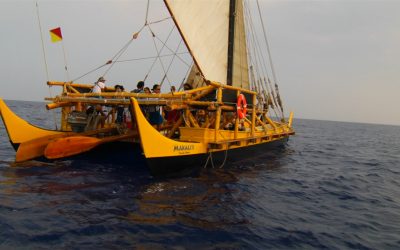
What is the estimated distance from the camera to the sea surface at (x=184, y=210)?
564 centimetres

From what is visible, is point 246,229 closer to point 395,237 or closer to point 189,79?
point 395,237

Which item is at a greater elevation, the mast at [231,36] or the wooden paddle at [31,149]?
the mast at [231,36]

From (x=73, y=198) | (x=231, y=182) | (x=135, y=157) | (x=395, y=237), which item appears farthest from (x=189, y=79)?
(x=395, y=237)

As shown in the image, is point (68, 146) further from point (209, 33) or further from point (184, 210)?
point (209, 33)

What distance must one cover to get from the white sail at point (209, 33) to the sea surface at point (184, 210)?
5.11 meters

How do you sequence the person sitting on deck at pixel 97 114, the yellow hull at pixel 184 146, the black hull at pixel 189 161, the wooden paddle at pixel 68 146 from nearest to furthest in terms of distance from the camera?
the yellow hull at pixel 184 146, the black hull at pixel 189 161, the wooden paddle at pixel 68 146, the person sitting on deck at pixel 97 114

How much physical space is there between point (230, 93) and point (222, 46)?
4.36 m

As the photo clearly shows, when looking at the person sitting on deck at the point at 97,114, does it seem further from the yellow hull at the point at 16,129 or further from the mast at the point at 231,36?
the mast at the point at 231,36

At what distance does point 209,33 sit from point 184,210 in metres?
8.95

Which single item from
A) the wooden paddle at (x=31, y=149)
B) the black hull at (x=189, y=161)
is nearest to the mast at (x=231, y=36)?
the black hull at (x=189, y=161)

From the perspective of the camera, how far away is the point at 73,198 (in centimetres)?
750

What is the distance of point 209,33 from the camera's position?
13562 millimetres

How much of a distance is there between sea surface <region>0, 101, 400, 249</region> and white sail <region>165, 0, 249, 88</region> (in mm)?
5108

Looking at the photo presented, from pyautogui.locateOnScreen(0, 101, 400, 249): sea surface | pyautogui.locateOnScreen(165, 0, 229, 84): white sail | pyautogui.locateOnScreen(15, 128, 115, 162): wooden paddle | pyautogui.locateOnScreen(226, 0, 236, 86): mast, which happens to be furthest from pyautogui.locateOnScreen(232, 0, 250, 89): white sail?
pyautogui.locateOnScreen(15, 128, 115, 162): wooden paddle
